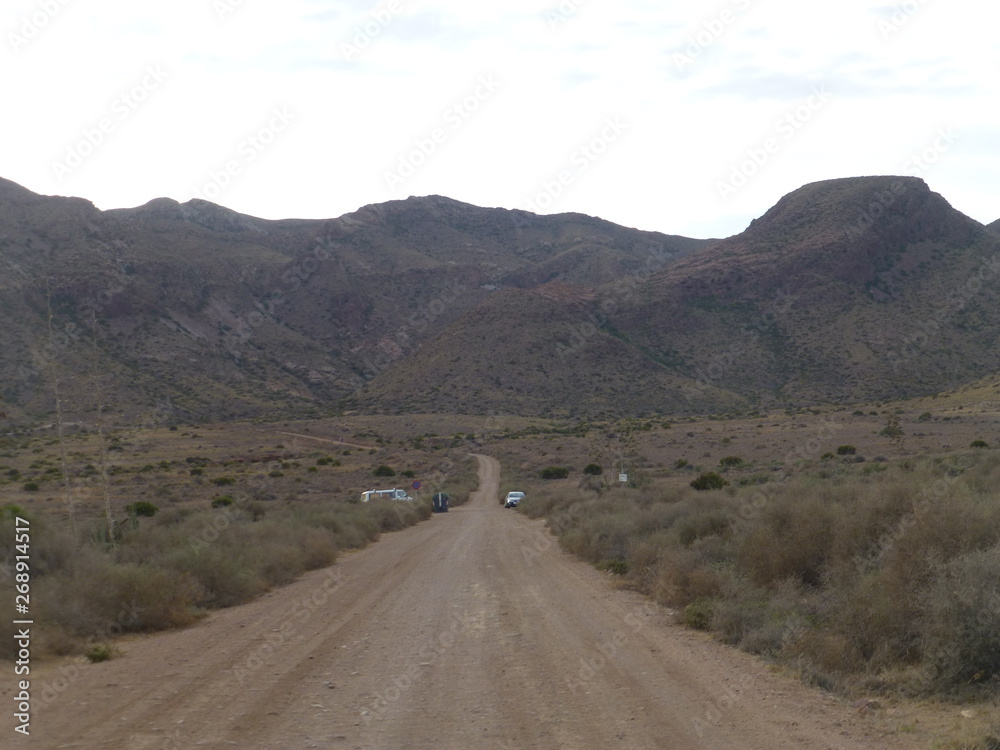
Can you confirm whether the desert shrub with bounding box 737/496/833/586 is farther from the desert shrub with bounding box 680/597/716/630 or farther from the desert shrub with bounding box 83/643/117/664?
the desert shrub with bounding box 83/643/117/664

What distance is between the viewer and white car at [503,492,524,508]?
143 feet

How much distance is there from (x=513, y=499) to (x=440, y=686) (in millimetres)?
35547

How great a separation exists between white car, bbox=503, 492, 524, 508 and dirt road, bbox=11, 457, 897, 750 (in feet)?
93.8

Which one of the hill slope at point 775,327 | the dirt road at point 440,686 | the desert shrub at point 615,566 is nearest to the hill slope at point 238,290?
the hill slope at point 775,327

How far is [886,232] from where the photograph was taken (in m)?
105

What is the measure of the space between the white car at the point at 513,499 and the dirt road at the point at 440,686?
28.6m

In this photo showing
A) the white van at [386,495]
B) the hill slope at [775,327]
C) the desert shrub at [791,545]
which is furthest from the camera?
the hill slope at [775,327]

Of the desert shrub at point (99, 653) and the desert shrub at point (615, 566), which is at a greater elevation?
the desert shrub at point (99, 653)

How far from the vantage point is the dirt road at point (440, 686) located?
23.3 feet

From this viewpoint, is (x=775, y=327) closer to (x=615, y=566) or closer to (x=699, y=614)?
(x=615, y=566)

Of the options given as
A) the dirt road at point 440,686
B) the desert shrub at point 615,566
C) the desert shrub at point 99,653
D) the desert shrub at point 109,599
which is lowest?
the desert shrub at point 615,566

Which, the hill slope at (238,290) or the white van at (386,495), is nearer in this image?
the white van at (386,495)

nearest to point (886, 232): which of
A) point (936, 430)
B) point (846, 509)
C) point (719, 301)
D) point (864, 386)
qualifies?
point (719, 301)

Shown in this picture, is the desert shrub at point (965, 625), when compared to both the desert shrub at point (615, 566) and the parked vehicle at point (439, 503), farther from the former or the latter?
the parked vehicle at point (439, 503)
